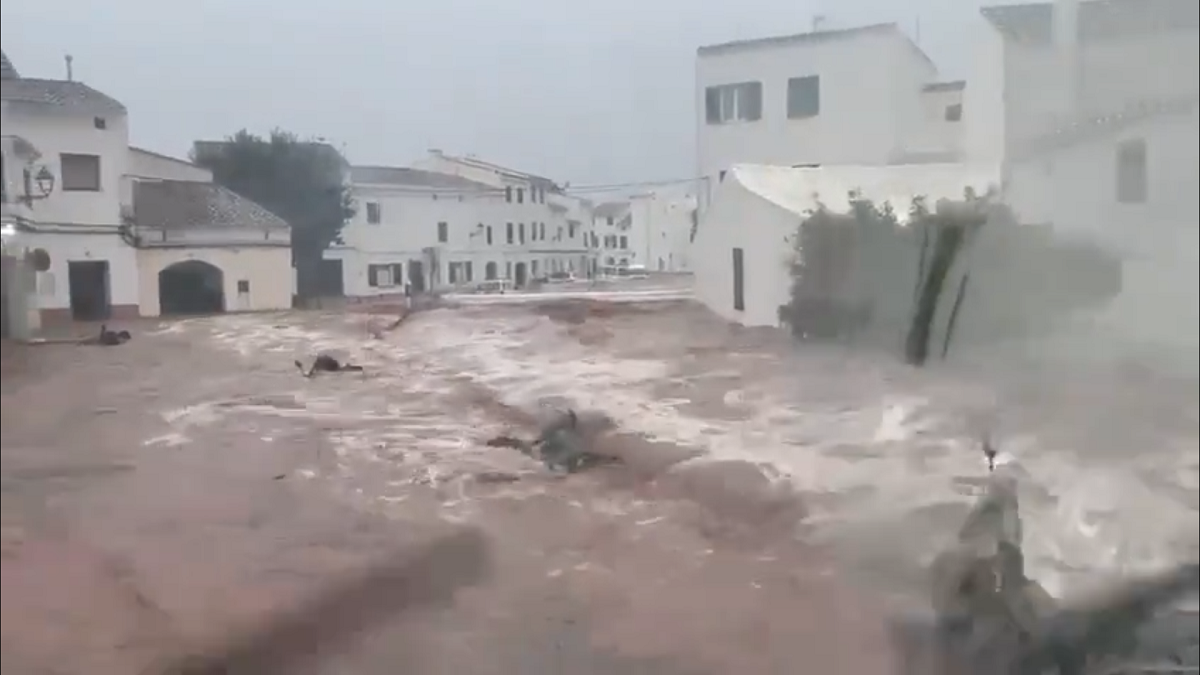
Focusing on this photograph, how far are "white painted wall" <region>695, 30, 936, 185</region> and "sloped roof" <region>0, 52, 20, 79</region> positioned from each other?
2.37 feet

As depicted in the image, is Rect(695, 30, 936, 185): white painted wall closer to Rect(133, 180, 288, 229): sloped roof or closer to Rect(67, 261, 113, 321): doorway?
Rect(133, 180, 288, 229): sloped roof

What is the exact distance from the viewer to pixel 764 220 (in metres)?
1.20

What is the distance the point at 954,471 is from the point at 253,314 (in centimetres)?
86

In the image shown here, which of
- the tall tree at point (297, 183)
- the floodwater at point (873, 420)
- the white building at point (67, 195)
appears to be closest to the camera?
the white building at point (67, 195)

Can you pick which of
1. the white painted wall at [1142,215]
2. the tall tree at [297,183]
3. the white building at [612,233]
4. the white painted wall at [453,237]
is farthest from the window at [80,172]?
the white painted wall at [1142,215]

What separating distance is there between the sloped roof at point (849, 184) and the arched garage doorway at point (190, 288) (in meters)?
0.60

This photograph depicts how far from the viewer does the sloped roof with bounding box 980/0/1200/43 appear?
1271 mm

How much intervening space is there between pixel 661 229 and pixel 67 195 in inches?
24.9

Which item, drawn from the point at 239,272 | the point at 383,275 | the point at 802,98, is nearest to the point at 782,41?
the point at 802,98

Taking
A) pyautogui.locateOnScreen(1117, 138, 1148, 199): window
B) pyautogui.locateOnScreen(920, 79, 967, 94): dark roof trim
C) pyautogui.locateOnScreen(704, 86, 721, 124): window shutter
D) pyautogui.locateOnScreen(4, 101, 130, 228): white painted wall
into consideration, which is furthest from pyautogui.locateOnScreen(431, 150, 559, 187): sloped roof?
pyautogui.locateOnScreen(1117, 138, 1148, 199): window

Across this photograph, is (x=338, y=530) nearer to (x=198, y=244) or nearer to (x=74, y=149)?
(x=198, y=244)

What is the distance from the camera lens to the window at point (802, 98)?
1.18 m

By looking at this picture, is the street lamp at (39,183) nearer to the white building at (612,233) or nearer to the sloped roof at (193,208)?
the sloped roof at (193,208)

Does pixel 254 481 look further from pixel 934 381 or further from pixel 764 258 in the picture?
pixel 934 381
